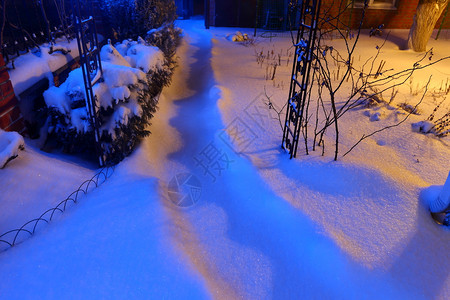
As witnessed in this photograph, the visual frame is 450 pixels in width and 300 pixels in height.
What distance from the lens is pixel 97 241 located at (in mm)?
2283

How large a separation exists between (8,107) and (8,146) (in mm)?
717

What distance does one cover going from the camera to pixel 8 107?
10.5 ft

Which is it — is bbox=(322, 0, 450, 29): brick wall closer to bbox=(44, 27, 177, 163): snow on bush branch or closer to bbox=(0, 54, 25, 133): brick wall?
bbox=(44, 27, 177, 163): snow on bush branch

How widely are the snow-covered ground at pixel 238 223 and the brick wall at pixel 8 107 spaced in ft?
1.04

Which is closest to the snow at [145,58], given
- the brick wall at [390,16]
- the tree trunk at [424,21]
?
the tree trunk at [424,21]

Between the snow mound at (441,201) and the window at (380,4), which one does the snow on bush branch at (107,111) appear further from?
the window at (380,4)

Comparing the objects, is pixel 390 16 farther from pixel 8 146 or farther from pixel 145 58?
pixel 8 146

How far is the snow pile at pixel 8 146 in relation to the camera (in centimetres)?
265

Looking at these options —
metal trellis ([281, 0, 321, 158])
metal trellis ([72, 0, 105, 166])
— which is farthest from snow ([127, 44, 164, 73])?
metal trellis ([281, 0, 321, 158])

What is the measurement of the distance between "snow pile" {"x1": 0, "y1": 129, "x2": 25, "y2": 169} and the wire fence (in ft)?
1.99

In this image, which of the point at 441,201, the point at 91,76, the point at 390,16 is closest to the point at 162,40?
the point at 91,76

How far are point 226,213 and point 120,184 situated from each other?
3.76 ft

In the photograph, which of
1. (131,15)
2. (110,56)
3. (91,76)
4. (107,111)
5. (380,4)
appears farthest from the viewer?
(380,4)

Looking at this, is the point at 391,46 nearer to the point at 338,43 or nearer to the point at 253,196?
the point at 338,43
